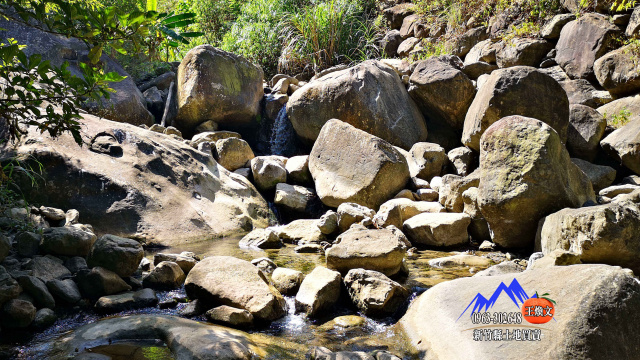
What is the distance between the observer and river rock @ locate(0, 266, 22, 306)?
3.06m

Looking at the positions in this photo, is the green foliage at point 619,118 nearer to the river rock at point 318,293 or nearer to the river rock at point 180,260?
the river rock at point 318,293

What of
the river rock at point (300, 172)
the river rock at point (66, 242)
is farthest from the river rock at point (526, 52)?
the river rock at point (66, 242)

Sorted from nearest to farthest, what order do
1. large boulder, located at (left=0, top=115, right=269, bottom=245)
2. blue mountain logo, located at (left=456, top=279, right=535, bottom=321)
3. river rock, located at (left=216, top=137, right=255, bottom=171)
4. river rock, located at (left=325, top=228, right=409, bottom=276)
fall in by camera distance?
1. blue mountain logo, located at (left=456, top=279, right=535, bottom=321)
2. river rock, located at (left=325, top=228, right=409, bottom=276)
3. large boulder, located at (left=0, top=115, right=269, bottom=245)
4. river rock, located at (left=216, top=137, right=255, bottom=171)

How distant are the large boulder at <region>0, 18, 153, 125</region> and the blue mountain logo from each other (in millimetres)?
7541

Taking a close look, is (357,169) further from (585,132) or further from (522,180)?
(585,132)

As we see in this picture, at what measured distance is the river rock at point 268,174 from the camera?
7.66m

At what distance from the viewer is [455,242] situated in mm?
5488

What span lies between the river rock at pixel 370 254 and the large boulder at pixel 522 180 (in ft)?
4.33

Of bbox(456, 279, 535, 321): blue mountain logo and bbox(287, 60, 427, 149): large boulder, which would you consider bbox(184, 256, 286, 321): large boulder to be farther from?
bbox(287, 60, 427, 149): large boulder

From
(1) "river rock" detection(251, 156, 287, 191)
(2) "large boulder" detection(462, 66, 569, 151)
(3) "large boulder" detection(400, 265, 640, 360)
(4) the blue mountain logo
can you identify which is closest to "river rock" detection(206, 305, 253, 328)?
(3) "large boulder" detection(400, 265, 640, 360)

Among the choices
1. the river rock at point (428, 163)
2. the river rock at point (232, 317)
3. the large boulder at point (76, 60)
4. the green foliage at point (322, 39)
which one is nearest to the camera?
the river rock at point (232, 317)

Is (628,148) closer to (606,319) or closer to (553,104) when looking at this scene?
(553,104)

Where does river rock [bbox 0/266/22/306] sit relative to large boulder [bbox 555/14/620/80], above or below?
below

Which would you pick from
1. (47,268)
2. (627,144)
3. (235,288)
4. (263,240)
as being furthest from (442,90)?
(47,268)
